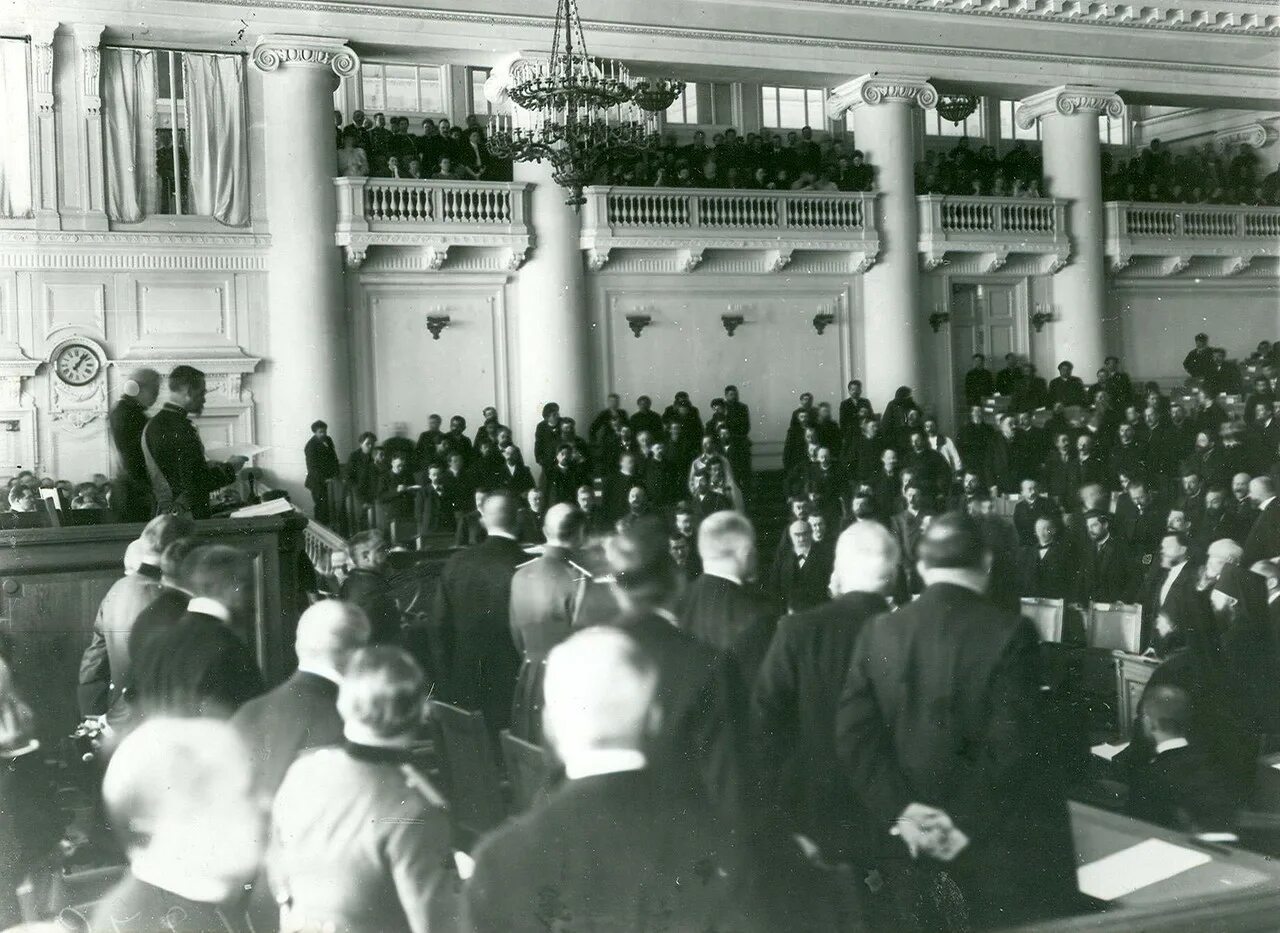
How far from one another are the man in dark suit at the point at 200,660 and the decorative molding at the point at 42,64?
450 inches

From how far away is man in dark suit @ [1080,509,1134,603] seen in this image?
842 centimetres

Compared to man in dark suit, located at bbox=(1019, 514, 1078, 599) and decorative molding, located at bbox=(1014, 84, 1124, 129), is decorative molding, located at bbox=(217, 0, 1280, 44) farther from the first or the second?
man in dark suit, located at bbox=(1019, 514, 1078, 599)

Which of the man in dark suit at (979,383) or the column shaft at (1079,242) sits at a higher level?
the column shaft at (1079,242)

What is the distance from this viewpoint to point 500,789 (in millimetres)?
3637

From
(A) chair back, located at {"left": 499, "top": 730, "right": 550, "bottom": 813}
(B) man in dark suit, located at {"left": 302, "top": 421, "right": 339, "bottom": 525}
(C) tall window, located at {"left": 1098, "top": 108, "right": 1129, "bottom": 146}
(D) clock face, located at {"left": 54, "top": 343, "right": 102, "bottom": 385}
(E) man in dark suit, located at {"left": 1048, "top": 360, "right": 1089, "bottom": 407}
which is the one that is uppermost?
A: (C) tall window, located at {"left": 1098, "top": 108, "right": 1129, "bottom": 146}

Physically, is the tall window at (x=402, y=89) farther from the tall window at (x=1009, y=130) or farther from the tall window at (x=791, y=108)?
the tall window at (x=1009, y=130)

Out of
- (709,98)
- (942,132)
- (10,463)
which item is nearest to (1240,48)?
(942,132)

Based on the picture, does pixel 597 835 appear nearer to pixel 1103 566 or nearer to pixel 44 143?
pixel 1103 566

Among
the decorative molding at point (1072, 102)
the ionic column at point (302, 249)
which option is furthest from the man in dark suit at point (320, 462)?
the decorative molding at point (1072, 102)

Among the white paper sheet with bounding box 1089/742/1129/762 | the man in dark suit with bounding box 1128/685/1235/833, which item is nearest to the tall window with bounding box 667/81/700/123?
the white paper sheet with bounding box 1089/742/1129/762

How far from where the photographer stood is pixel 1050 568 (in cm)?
852

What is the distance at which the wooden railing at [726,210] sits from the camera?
51.2 ft

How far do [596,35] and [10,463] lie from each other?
808 centimetres

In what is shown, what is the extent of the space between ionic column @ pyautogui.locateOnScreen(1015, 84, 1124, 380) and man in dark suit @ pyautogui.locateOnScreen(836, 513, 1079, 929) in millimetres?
14996
